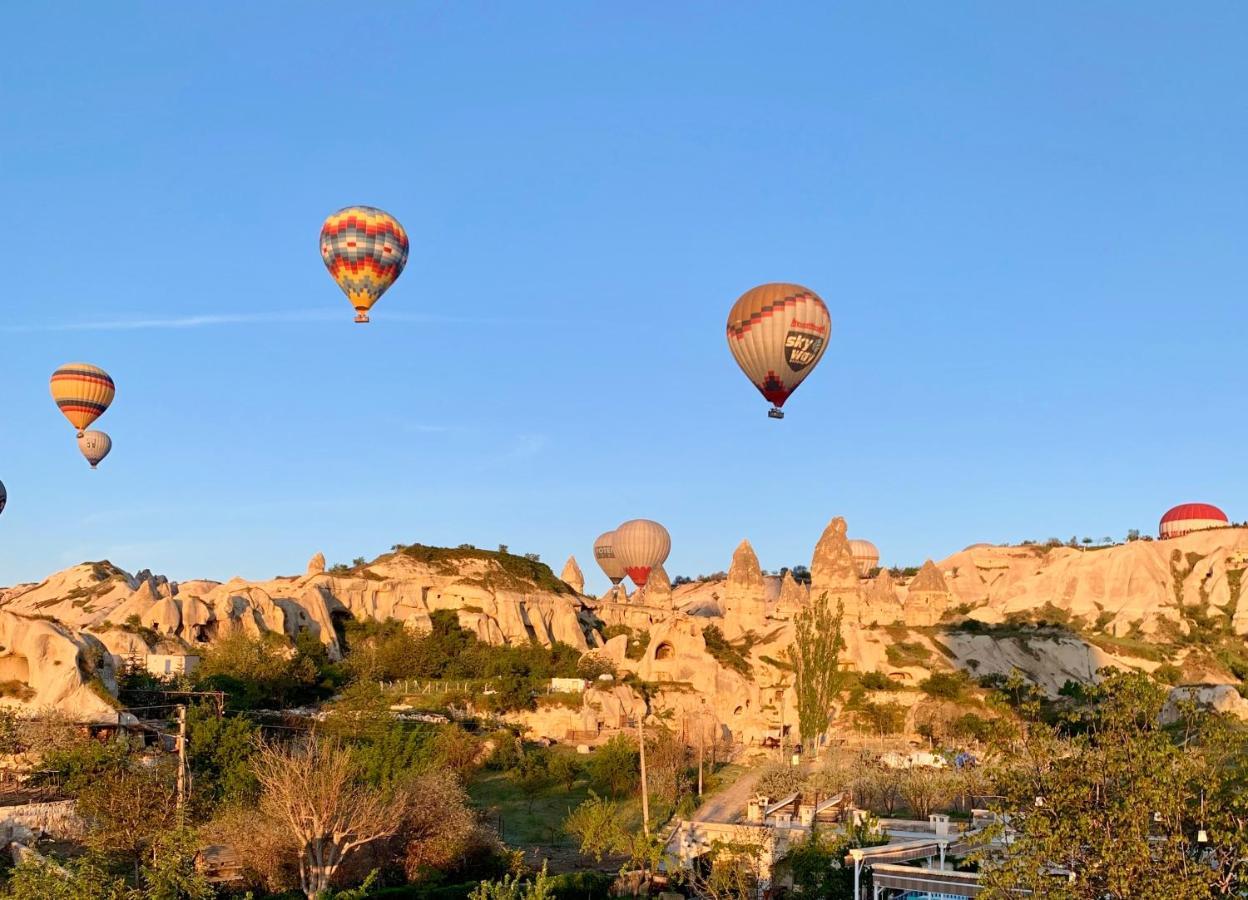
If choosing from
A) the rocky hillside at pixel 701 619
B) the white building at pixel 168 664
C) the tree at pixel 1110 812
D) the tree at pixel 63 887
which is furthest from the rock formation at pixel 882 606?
the tree at pixel 63 887

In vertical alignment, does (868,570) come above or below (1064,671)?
above

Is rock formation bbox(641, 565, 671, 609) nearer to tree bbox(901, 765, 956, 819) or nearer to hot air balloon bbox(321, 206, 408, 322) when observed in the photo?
hot air balloon bbox(321, 206, 408, 322)

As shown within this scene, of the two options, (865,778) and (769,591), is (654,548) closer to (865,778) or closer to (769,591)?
(769,591)

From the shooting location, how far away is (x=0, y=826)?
32094mm

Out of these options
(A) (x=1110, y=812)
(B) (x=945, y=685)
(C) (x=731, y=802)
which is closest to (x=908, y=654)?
(B) (x=945, y=685)

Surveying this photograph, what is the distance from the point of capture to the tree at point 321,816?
27781 millimetres

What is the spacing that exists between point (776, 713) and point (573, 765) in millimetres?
17215

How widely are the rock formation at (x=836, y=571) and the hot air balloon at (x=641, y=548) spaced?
26430 millimetres

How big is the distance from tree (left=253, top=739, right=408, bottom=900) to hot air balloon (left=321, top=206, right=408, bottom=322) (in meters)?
29.8

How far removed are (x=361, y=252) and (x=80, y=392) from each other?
27705mm

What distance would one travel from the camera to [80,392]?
72.6 m

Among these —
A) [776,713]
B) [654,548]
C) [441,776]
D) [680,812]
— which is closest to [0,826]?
[441,776]

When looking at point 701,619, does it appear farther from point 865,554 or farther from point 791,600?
point 865,554

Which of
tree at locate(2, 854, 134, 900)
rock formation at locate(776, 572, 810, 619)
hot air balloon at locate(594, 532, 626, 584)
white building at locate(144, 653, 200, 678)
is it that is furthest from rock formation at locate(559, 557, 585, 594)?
tree at locate(2, 854, 134, 900)
